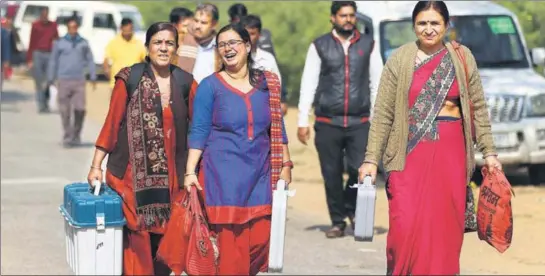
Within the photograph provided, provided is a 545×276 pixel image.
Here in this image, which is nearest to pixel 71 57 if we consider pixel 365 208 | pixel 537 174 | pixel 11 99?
pixel 537 174

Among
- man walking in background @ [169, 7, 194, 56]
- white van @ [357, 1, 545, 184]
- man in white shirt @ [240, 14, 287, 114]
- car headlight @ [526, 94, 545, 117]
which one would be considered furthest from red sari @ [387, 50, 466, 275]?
car headlight @ [526, 94, 545, 117]

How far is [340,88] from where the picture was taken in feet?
38.3

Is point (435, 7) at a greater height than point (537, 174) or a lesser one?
greater

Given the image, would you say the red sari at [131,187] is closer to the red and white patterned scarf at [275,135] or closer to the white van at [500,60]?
the red and white patterned scarf at [275,135]

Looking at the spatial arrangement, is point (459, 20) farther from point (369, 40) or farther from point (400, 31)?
point (369, 40)

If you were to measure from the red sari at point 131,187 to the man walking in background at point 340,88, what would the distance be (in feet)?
10.9

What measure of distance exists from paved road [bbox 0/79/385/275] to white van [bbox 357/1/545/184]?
7.13 feet

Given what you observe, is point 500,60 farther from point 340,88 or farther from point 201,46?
point 201,46

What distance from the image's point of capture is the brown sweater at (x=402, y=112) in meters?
7.60

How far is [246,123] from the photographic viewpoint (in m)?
7.94

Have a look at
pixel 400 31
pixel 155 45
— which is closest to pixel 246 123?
pixel 155 45

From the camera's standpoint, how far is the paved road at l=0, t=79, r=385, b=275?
1090cm

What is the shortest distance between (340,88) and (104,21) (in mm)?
22131

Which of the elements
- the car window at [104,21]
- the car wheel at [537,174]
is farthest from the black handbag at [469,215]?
the car window at [104,21]
